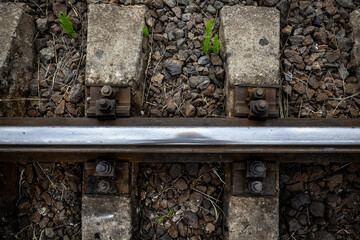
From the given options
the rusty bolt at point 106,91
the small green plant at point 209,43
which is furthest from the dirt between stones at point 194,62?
the rusty bolt at point 106,91

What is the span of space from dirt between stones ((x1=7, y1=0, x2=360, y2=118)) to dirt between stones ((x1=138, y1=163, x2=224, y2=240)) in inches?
19.5

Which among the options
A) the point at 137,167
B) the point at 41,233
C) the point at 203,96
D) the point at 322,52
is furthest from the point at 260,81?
the point at 41,233

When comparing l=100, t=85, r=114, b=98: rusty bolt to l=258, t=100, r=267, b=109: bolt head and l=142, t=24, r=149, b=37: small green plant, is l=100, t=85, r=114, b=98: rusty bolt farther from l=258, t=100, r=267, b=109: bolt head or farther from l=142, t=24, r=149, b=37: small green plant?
l=258, t=100, r=267, b=109: bolt head

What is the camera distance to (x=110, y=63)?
2152 mm

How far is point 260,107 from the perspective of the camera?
1925 millimetres

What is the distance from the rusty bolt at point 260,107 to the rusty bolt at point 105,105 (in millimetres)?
1022

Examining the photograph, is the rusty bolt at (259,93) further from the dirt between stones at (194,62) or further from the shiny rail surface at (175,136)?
the dirt between stones at (194,62)

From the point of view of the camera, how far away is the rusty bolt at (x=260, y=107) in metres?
1.92

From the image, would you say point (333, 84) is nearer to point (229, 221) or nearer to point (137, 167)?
point (229, 221)

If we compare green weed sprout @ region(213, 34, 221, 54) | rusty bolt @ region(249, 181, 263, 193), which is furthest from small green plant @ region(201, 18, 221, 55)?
→ rusty bolt @ region(249, 181, 263, 193)

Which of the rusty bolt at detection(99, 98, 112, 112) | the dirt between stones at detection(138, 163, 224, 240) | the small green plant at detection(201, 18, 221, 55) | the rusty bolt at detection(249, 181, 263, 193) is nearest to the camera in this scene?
the rusty bolt at detection(99, 98, 112, 112)

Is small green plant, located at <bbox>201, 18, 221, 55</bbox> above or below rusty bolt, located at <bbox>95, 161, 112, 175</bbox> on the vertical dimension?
above

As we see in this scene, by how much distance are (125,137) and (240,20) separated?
4.37 ft

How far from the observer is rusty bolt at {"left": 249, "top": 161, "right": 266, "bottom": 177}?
199cm
